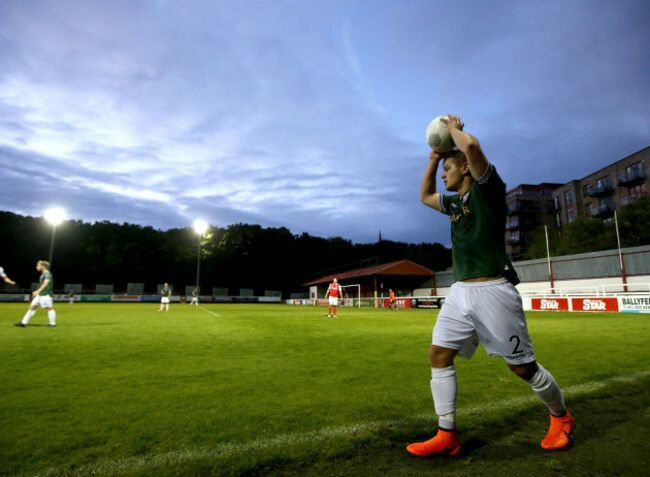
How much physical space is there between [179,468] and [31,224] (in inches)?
2989

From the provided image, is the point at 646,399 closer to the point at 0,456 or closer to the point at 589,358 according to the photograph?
the point at 589,358

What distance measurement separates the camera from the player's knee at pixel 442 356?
272 cm

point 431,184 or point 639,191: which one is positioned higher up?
point 639,191

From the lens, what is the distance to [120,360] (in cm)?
598

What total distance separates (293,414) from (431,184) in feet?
8.14

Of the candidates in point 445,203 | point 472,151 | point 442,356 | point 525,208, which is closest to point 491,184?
point 472,151

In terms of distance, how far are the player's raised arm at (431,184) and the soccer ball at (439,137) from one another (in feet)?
0.31

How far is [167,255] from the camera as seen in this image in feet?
213

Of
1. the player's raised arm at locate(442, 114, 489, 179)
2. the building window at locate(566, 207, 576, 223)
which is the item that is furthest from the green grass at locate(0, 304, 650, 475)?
the building window at locate(566, 207, 576, 223)

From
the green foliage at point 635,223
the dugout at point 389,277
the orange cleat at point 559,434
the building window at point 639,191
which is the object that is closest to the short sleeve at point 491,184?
the orange cleat at point 559,434

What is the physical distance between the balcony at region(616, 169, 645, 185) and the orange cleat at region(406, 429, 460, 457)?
181 feet

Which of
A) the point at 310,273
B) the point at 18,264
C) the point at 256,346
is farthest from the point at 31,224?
the point at 256,346

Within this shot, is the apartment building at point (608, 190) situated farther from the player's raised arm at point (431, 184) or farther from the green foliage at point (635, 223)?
the player's raised arm at point (431, 184)

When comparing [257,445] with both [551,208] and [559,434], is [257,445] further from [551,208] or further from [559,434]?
[551,208]
